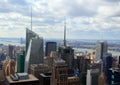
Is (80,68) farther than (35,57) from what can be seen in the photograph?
Yes

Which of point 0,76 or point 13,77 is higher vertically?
Answer: point 13,77

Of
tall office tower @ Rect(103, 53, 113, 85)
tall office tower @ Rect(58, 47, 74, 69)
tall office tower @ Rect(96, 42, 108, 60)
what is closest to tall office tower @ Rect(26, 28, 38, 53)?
tall office tower @ Rect(58, 47, 74, 69)

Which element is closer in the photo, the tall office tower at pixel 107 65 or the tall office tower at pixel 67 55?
the tall office tower at pixel 107 65

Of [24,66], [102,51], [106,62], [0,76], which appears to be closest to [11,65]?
[24,66]

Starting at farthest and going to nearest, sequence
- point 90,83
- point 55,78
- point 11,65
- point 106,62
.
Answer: point 106,62, point 11,65, point 90,83, point 55,78

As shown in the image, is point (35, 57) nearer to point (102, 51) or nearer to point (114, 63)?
point (114, 63)

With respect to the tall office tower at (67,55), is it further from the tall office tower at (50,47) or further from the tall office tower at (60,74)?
the tall office tower at (60,74)

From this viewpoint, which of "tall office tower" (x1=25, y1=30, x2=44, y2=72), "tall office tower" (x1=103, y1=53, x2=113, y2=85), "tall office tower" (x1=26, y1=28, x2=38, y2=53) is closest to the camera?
"tall office tower" (x1=103, y1=53, x2=113, y2=85)

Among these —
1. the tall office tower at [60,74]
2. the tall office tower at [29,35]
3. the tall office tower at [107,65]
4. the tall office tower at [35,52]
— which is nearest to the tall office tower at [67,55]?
the tall office tower at [35,52]

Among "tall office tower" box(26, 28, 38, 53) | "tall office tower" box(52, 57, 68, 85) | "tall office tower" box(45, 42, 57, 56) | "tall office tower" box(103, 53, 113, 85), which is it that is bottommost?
Answer: "tall office tower" box(103, 53, 113, 85)

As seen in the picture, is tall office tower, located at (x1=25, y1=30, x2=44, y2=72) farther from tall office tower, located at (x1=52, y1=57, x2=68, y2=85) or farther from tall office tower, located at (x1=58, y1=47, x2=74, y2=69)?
tall office tower, located at (x1=52, y1=57, x2=68, y2=85)

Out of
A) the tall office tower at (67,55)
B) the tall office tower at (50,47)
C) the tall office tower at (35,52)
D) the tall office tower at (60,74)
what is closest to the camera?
the tall office tower at (60,74)
